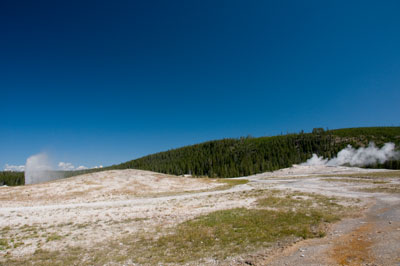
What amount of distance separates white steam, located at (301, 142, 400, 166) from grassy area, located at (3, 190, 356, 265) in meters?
157

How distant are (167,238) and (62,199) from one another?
35.1 m

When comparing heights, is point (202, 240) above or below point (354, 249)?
below

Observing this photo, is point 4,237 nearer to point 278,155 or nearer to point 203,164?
point 203,164

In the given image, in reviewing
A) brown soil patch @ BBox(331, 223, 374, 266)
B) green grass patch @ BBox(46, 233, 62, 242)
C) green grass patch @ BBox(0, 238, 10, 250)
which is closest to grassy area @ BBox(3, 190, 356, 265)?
brown soil patch @ BBox(331, 223, 374, 266)

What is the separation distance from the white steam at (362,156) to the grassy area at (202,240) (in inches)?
6173

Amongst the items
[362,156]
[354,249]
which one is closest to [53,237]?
[354,249]

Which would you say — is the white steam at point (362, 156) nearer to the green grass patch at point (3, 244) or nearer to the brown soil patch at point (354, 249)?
the brown soil patch at point (354, 249)

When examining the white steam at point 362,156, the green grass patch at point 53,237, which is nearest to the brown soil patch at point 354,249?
the green grass patch at point 53,237

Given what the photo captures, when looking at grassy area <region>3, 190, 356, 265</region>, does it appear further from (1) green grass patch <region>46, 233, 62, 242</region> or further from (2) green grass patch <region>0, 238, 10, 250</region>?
(2) green grass patch <region>0, 238, 10, 250</region>

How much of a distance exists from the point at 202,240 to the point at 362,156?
17905 centimetres

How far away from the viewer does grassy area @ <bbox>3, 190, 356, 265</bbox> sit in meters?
11.7

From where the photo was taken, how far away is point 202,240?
14.0 meters

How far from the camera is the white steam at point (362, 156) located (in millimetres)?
136625

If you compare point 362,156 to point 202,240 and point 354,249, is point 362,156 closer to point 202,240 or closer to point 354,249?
point 354,249
